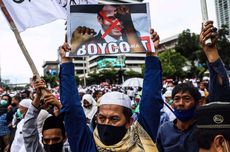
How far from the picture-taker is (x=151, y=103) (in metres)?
2.40

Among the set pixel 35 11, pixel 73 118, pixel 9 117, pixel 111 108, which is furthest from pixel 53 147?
pixel 9 117

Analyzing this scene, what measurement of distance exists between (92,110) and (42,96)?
11.0 feet

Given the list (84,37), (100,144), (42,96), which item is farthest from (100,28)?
(100,144)

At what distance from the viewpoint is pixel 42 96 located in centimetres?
290

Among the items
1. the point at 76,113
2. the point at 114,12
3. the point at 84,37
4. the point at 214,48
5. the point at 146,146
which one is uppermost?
the point at 114,12

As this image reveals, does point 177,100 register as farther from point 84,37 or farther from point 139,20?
point 84,37

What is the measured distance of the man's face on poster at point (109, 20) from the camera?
301 cm

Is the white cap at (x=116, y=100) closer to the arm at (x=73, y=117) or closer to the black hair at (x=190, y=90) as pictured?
the arm at (x=73, y=117)

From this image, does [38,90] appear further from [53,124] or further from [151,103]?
[151,103]

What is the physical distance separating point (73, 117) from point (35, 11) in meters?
1.46

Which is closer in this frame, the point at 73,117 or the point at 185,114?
the point at 73,117

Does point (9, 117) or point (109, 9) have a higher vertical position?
point (109, 9)

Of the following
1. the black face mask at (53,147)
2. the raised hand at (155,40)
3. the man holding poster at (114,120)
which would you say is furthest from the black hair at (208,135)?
the black face mask at (53,147)

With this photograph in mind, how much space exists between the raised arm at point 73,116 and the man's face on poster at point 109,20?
677mm
